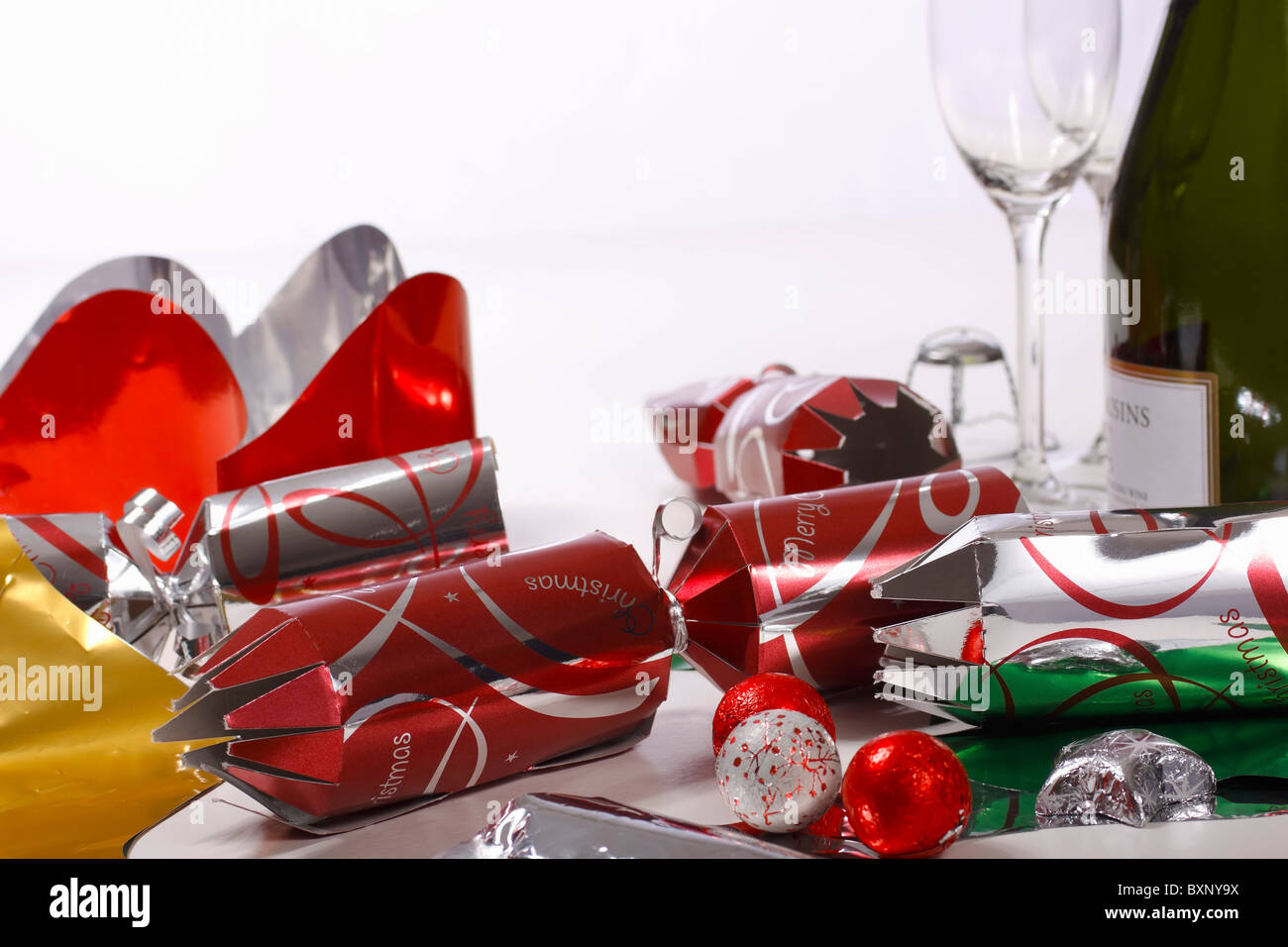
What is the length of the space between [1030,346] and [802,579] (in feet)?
1.13

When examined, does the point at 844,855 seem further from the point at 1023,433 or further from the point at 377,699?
the point at 1023,433

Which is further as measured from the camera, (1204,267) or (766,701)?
(1204,267)

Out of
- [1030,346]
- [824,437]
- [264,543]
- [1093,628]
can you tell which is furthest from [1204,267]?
[264,543]

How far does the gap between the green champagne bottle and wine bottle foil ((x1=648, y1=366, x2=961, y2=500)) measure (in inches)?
3.3

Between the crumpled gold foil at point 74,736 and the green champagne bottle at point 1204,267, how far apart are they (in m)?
0.39

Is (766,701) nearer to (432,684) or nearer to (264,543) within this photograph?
(432,684)

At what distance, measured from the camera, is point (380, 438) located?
1.85 ft

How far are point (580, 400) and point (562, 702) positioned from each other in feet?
1.84

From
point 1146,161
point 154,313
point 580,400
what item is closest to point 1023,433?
point 1146,161

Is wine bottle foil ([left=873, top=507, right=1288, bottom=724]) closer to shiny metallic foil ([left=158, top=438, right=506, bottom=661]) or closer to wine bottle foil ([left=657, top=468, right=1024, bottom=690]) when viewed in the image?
wine bottle foil ([left=657, top=468, right=1024, bottom=690])

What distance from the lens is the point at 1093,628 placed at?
1.15 feet
